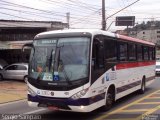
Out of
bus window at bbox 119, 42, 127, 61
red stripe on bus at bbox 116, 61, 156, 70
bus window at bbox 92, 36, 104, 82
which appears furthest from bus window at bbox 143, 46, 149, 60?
bus window at bbox 92, 36, 104, 82

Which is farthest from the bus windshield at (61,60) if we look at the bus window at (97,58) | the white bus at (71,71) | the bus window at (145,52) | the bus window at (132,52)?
the bus window at (145,52)

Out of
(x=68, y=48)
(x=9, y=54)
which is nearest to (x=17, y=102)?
(x=68, y=48)

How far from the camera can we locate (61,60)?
1010 centimetres

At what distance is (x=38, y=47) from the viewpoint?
1072cm

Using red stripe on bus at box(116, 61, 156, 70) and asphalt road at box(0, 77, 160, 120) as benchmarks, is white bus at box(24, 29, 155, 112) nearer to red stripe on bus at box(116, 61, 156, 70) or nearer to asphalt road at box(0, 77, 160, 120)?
asphalt road at box(0, 77, 160, 120)

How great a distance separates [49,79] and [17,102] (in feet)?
18.1

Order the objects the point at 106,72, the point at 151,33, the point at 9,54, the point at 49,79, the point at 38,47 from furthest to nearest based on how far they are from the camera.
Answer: the point at 151,33 → the point at 9,54 → the point at 106,72 → the point at 38,47 → the point at 49,79

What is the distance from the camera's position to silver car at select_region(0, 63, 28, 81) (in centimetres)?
2538

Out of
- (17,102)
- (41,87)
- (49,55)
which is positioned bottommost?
(17,102)

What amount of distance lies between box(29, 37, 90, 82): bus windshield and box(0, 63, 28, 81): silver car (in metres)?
14.8

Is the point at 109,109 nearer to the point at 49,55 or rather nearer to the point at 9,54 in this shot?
the point at 49,55

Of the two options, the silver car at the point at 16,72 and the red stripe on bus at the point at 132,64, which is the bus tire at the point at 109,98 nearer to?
the red stripe on bus at the point at 132,64

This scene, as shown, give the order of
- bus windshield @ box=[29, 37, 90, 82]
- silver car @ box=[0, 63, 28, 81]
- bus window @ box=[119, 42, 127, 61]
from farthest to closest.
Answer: silver car @ box=[0, 63, 28, 81] → bus window @ box=[119, 42, 127, 61] → bus windshield @ box=[29, 37, 90, 82]

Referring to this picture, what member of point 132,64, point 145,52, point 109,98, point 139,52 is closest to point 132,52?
point 132,64
